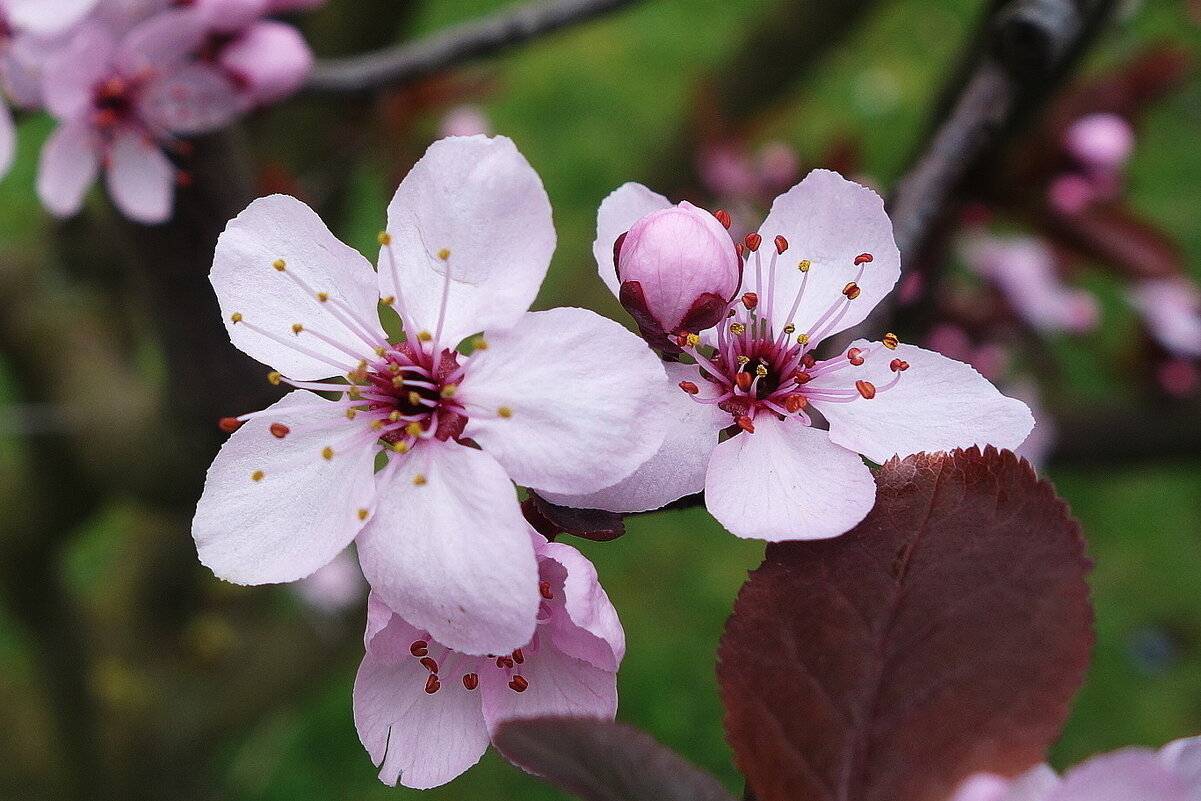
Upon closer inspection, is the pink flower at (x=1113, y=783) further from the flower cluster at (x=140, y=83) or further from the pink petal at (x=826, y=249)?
the flower cluster at (x=140, y=83)

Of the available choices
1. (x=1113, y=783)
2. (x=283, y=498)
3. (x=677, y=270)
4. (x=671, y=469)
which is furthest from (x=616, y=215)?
(x=1113, y=783)

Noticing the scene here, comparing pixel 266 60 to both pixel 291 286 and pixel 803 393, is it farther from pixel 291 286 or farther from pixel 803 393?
pixel 803 393

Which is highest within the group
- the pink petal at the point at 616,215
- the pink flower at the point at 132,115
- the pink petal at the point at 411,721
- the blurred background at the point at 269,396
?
the pink petal at the point at 616,215

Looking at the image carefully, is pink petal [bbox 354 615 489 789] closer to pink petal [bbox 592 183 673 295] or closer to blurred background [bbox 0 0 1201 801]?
pink petal [bbox 592 183 673 295]

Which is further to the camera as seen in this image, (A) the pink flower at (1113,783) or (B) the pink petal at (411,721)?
(B) the pink petal at (411,721)

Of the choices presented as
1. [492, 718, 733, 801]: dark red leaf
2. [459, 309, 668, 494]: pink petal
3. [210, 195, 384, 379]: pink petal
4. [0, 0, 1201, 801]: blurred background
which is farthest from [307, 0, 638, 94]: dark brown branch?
[492, 718, 733, 801]: dark red leaf

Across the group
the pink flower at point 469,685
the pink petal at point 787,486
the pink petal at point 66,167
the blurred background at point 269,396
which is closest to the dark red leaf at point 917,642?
the pink petal at point 787,486
